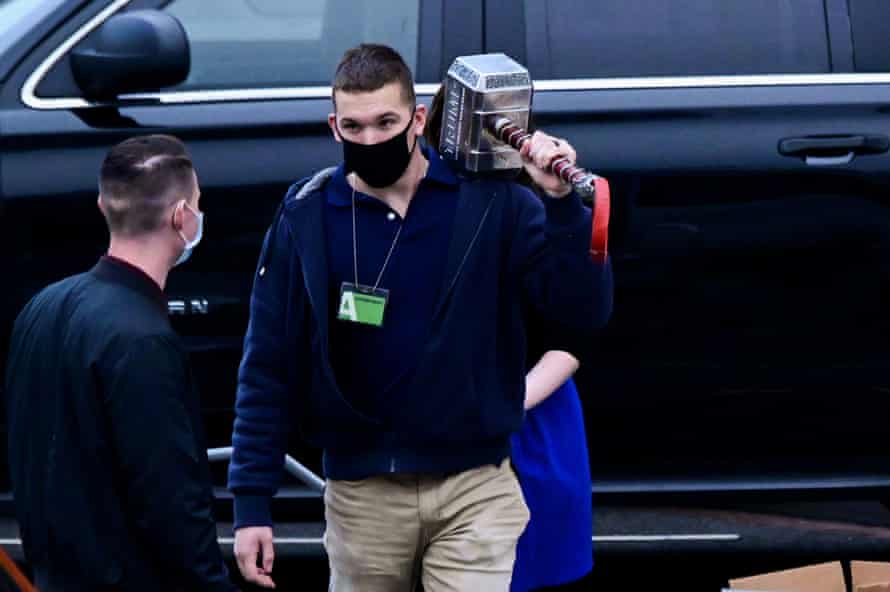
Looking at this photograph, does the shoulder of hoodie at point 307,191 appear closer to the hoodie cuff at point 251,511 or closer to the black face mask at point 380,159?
the black face mask at point 380,159

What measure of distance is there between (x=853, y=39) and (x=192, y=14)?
67.2 inches

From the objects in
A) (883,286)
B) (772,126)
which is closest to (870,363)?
(883,286)

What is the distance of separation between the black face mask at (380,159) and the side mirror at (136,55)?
120 centimetres

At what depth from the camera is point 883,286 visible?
227 inches

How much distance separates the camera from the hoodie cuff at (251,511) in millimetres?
4516

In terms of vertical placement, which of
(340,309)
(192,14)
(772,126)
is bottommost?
(340,309)

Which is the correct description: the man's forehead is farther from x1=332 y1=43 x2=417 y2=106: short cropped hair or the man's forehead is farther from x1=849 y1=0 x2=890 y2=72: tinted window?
x1=849 y1=0 x2=890 y2=72: tinted window

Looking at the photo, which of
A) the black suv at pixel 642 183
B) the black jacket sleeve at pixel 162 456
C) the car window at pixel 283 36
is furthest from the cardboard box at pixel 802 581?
the black jacket sleeve at pixel 162 456

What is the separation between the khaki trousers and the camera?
4.49 meters

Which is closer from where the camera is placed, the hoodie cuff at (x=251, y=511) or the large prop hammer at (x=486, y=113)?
the large prop hammer at (x=486, y=113)

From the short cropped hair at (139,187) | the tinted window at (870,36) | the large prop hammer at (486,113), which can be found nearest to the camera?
the short cropped hair at (139,187)

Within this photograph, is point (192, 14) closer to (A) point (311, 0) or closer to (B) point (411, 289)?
(A) point (311, 0)

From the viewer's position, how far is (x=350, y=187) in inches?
178

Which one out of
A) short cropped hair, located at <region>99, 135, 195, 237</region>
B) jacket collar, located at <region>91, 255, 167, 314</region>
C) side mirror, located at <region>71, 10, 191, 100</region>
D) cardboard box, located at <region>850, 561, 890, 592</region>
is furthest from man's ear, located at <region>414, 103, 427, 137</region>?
cardboard box, located at <region>850, 561, 890, 592</region>
